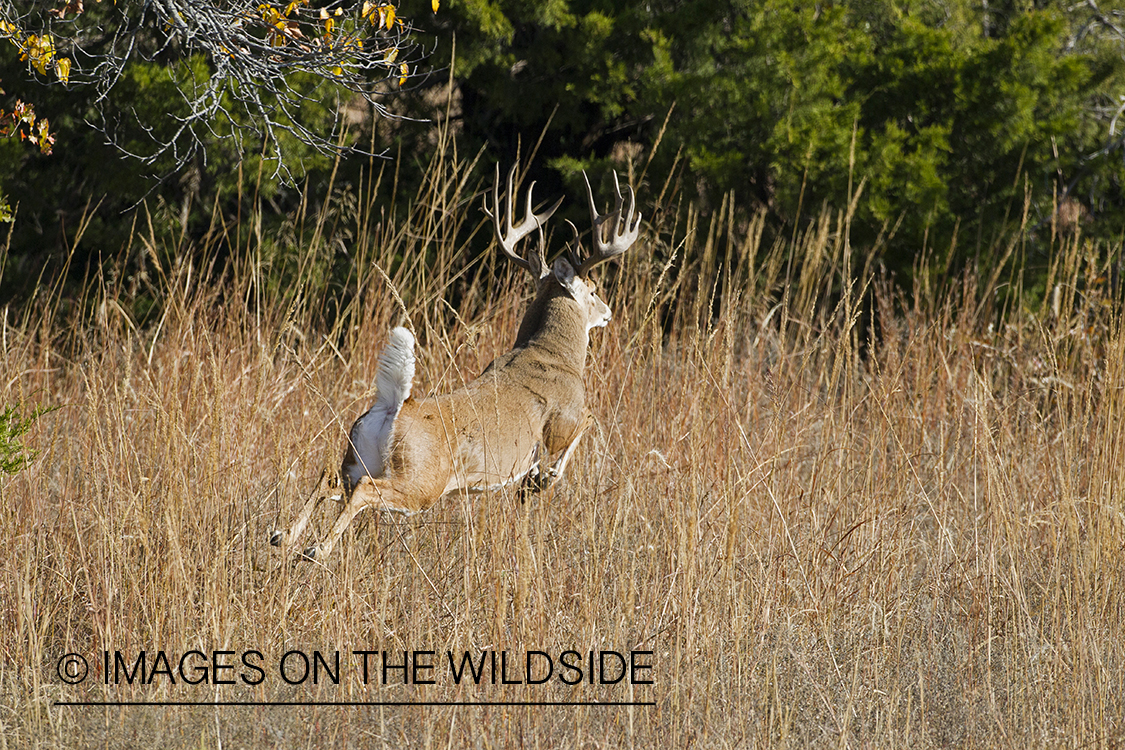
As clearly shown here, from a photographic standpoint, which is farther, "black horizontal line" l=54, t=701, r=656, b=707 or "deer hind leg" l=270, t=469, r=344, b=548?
"deer hind leg" l=270, t=469, r=344, b=548

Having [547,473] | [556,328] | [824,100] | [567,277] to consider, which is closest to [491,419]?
[547,473]

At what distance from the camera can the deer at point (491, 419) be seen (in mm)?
3295

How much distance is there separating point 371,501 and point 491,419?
1.83ft

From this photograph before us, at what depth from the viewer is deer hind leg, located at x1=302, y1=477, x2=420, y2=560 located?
323cm

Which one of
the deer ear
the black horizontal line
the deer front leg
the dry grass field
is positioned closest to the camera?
the black horizontal line

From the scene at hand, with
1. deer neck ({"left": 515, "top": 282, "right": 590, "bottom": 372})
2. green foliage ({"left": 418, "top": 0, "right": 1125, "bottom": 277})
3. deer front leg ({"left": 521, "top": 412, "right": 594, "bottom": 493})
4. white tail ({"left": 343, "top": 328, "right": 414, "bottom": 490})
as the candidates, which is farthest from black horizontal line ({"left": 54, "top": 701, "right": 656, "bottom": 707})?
green foliage ({"left": 418, "top": 0, "right": 1125, "bottom": 277})

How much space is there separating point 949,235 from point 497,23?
365 cm

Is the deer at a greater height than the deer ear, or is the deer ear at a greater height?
the deer ear

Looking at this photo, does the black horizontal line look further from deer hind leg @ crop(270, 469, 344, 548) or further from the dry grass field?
deer hind leg @ crop(270, 469, 344, 548)

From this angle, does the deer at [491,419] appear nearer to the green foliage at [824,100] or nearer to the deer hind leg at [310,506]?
the deer hind leg at [310,506]

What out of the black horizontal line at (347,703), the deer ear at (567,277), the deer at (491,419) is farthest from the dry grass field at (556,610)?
the deer ear at (567,277)

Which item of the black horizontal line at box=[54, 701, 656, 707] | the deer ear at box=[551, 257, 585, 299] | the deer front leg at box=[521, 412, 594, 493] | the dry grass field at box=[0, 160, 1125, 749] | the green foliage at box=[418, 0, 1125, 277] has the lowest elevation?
the black horizontal line at box=[54, 701, 656, 707]

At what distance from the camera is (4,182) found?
833 centimetres

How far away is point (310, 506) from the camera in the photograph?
10.8ft
